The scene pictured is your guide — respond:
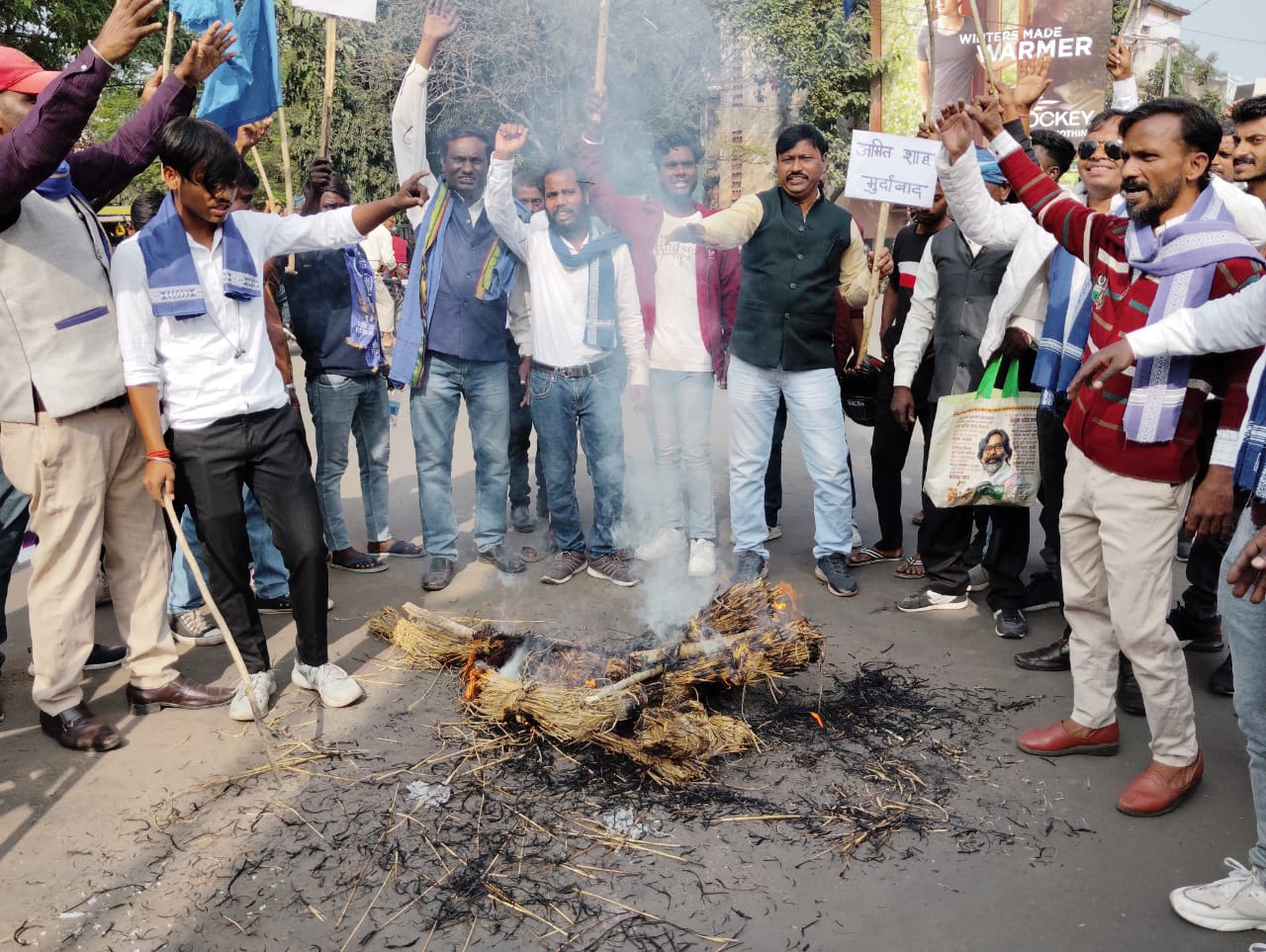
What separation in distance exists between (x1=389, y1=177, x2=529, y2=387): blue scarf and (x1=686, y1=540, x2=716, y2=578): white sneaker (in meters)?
1.88

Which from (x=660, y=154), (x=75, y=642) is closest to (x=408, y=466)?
(x=660, y=154)

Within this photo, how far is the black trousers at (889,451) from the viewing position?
579cm

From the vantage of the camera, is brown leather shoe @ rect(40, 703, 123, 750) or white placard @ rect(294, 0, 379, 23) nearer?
brown leather shoe @ rect(40, 703, 123, 750)

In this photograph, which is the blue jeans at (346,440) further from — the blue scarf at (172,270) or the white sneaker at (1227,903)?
the white sneaker at (1227,903)

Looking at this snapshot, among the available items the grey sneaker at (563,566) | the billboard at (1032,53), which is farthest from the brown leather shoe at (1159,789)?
the billboard at (1032,53)

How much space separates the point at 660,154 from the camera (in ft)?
18.3

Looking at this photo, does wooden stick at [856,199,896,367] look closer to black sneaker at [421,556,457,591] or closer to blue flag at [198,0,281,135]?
black sneaker at [421,556,457,591]

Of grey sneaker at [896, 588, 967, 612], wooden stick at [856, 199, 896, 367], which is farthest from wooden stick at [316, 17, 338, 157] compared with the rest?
grey sneaker at [896, 588, 967, 612]

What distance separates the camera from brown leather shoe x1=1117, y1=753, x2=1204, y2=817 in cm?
330

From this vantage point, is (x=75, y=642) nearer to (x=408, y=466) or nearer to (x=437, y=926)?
(x=437, y=926)

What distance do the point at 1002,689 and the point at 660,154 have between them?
340 cm

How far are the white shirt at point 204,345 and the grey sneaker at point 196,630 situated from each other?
1.45 metres

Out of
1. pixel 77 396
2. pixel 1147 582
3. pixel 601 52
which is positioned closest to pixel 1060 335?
pixel 1147 582

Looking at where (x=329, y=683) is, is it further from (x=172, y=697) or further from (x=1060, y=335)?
(x=1060, y=335)
